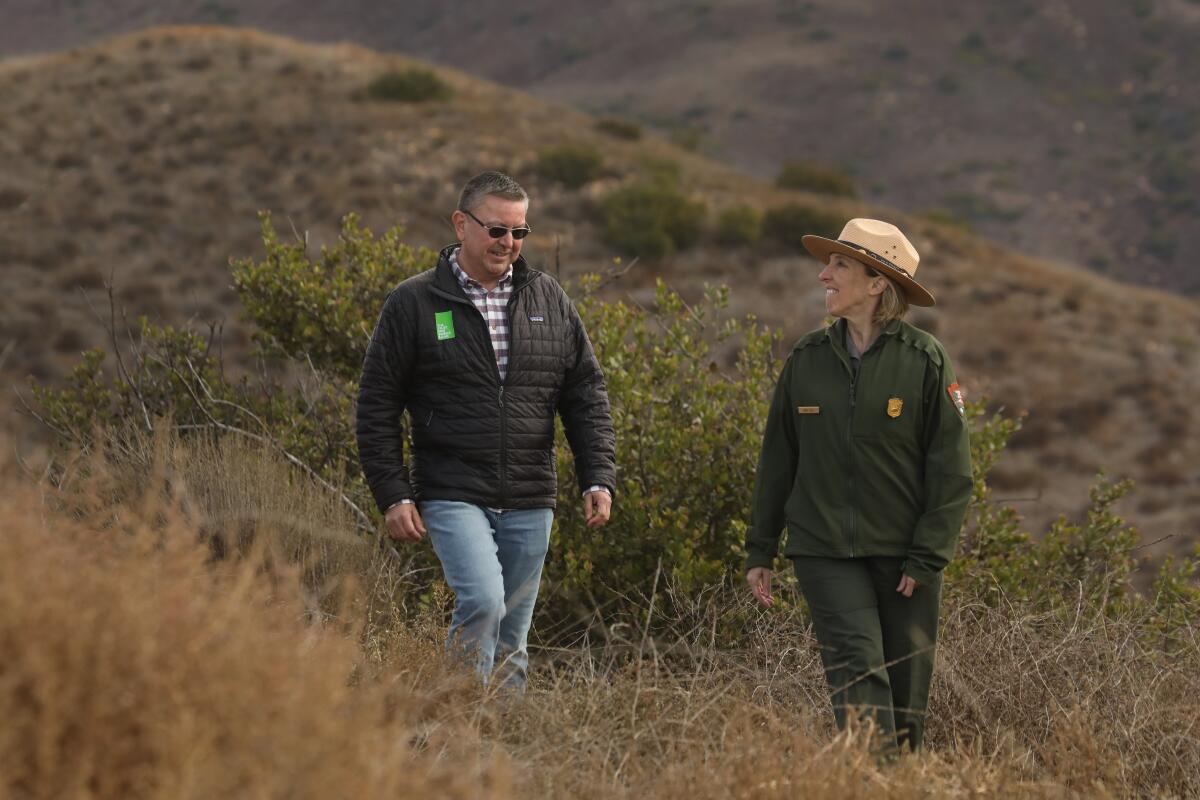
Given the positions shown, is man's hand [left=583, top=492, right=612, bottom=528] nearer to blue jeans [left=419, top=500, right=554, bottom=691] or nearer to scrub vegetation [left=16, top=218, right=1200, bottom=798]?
blue jeans [left=419, top=500, right=554, bottom=691]

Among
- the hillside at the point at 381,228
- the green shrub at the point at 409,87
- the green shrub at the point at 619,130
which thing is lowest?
the hillside at the point at 381,228

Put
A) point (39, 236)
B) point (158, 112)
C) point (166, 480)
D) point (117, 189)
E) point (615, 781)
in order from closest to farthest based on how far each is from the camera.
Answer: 1. point (615, 781)
2. point (166, 480)
3. point (39, 236)
4. point (117, 189)
5. point (158, 112)

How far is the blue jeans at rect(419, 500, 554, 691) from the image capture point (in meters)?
4.57

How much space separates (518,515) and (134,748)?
94.7 inches

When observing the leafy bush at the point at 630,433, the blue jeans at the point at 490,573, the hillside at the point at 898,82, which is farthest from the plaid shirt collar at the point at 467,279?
the hillside at the point at 898,82

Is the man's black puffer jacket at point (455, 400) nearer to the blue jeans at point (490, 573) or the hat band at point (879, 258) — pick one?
the blue jeans at point (490, 573)

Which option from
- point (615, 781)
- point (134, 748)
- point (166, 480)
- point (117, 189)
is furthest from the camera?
point (117, 189)

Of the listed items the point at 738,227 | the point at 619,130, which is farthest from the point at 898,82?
the point at 738,227

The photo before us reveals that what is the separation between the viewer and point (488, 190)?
478 centimetres

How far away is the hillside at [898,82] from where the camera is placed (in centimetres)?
5781

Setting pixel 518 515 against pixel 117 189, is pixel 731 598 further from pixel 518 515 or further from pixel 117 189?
pixel 117 189

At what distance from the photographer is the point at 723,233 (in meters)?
29.5

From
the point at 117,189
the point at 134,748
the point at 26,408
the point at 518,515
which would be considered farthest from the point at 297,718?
the point at 117,189

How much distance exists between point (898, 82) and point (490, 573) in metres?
66.1
